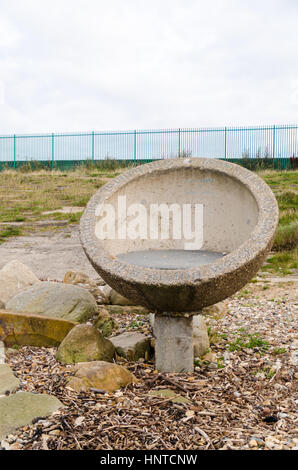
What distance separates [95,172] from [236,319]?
14060 mm

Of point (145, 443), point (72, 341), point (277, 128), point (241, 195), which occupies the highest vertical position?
point (277, 128)

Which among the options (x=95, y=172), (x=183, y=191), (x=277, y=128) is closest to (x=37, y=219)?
(x=95, y=172)

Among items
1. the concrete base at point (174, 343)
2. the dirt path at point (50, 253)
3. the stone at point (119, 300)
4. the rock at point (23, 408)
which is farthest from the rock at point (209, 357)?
the dirt path at point (50, 253)

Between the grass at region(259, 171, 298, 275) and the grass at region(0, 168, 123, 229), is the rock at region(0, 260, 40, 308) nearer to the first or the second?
the grass at region(259, 171, 298, 275)

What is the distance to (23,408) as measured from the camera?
2.64 metres

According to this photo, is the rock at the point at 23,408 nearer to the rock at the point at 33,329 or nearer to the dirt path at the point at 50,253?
the rock at the point at 33,329

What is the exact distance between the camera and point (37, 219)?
12070 millimetres

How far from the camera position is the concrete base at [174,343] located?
331 centimetres

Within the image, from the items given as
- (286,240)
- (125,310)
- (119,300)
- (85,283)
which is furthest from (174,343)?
(286,240)

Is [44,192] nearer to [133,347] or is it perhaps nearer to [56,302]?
[56,302]

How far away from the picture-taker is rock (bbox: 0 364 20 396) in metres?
2.96

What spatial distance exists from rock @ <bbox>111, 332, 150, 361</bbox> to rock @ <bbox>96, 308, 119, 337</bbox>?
0.37m

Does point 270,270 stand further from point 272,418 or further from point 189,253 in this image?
point 272,418

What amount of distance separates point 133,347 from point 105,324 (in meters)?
0.69
